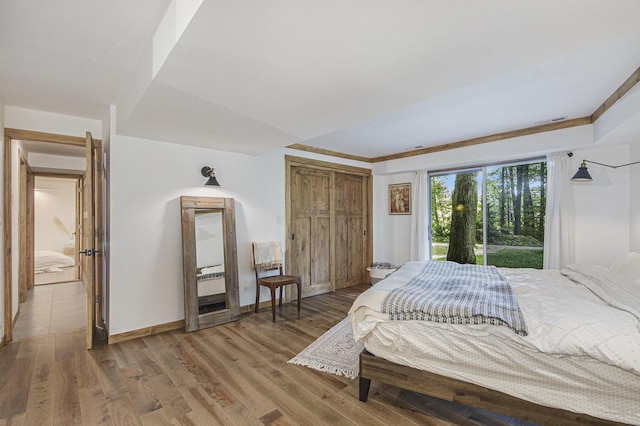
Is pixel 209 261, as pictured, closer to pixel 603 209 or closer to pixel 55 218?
pixel 603 209

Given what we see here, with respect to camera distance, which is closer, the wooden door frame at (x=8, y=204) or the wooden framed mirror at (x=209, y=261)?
the wooden door frame at (x=8, y=204)

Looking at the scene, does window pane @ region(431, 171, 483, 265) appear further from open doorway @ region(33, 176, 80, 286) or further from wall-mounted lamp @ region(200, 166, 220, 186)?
open doorway @ region(33, 176, 80, 286)

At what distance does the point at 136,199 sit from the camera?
327cm

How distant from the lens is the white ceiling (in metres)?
1.32

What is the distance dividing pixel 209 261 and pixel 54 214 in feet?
24.1

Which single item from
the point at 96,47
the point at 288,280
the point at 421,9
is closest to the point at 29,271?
the point at 288,280

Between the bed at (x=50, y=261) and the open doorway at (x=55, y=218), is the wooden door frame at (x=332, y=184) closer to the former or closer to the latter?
the bed at (x=50, y=261)

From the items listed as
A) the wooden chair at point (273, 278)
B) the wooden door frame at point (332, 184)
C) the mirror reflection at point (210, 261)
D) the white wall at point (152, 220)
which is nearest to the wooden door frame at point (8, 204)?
the white wall at point (152, 220)

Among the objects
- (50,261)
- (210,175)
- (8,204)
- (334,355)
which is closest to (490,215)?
(334,355)

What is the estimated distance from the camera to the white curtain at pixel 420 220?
5289 millimetres

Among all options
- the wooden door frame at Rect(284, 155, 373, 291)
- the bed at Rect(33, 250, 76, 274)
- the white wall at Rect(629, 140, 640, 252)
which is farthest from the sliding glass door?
the bed at Rect(33, 250, 76, 274)

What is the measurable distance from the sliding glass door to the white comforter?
1.86m

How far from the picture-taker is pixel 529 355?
1667 mm

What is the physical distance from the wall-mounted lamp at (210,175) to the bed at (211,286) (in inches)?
40.2
